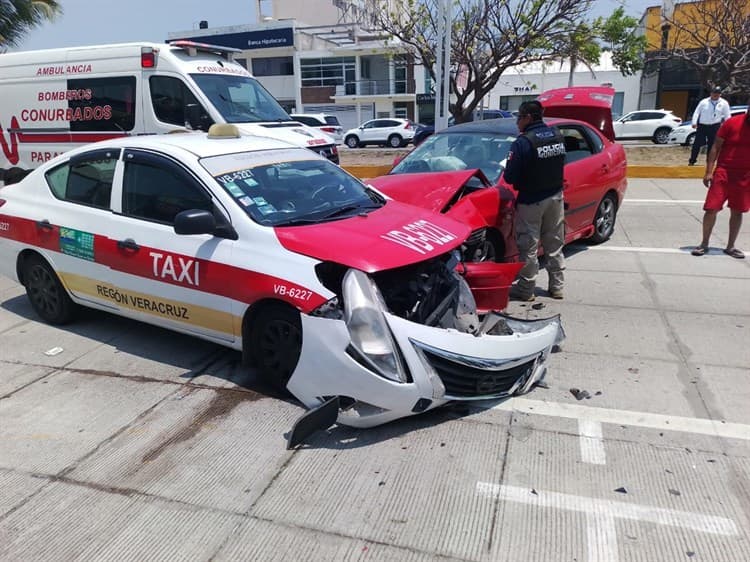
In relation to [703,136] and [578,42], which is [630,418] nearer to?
[703,136]

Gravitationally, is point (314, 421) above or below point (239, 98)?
below

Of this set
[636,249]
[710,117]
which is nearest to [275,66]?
[710,117]

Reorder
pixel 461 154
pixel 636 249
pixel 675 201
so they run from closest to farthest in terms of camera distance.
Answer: pixel 461 154 < pixel 636 249 < pixel 675 201

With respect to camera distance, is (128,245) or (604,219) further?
(604,219)

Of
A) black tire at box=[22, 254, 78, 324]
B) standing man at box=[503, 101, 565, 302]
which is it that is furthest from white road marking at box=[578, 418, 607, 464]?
black tire at box=[22, 254, 78, 324]

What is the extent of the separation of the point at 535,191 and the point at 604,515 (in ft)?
10.3

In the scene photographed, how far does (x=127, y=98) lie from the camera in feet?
30.1

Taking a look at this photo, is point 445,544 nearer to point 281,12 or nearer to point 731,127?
point 731,127

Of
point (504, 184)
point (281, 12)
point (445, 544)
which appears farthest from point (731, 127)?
point (281, 12)

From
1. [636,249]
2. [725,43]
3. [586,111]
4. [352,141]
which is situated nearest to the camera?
[636,249]

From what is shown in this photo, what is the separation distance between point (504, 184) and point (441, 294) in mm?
2219

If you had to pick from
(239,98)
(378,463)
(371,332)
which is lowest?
(378,463)

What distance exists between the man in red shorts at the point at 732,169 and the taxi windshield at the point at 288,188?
4342mm

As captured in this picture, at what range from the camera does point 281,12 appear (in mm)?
53812
